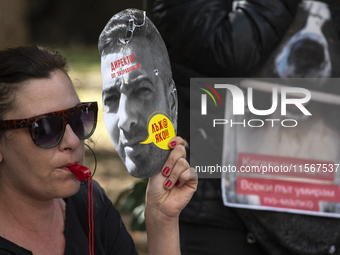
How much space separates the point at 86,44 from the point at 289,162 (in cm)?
107

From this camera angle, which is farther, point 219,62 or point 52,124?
point 219,62

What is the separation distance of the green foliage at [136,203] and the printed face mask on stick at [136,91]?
98 centimetres

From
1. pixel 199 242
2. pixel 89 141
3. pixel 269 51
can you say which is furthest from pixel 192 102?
pixel 199 242

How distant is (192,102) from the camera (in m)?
1.75

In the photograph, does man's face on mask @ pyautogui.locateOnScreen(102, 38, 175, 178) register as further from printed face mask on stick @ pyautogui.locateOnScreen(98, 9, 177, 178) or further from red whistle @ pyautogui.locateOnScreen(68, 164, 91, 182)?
red whistle @ pyautogui.locateOnScreen(68, 164, 91, 182)

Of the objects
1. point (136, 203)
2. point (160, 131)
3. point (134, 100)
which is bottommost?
point (136, 203)

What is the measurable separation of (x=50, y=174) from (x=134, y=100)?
343 millimetres

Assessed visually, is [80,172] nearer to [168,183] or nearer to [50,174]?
[50,174]

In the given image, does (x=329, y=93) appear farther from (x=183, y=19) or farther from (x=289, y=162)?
(x=183, y=19)

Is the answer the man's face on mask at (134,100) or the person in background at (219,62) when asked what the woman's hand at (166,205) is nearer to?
the man's face on mask at (134,100)

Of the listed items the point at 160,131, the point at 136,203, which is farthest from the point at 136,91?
Result: the point at 136,203

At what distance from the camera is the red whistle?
1.10 metres

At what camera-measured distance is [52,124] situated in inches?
42.8

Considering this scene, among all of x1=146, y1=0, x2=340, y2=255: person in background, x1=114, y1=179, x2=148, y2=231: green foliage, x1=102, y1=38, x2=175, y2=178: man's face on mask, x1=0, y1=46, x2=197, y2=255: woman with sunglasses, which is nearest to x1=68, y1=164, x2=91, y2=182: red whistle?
x1=0, y1=46, x2=197, y2=255: woman with sunglasses
